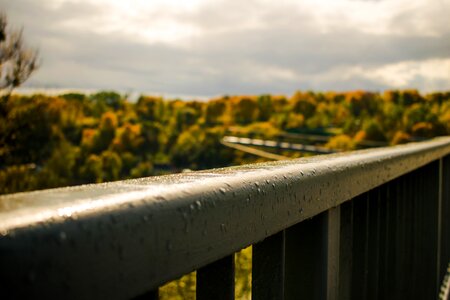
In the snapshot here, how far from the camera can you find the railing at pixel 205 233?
49 centimetres

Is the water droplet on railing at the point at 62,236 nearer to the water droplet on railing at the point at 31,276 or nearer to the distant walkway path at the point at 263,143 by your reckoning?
the water droplet on railing at the point at 31,276

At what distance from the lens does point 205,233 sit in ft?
2.39

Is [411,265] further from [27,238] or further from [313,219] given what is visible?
[27,238]

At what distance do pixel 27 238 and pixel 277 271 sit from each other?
0.71 m

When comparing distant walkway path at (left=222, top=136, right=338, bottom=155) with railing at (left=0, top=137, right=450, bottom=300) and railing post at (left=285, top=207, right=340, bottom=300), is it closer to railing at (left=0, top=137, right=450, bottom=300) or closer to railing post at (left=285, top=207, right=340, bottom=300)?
railing at (left=0, top=137, right=450, bottom=300)

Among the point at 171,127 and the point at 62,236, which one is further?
the point at 171,127

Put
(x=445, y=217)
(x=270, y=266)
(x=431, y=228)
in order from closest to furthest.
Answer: (x=270, y=266) < (x=431, y=228) < (x=445, y=217)

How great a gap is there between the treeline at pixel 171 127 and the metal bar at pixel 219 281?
92.1ft

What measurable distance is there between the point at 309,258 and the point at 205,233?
0.63 meters

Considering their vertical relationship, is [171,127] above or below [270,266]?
below

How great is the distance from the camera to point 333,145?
196 feet

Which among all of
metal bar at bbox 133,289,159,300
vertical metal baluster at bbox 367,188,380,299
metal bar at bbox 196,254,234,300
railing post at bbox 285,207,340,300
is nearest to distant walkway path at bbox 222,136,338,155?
vertical metal baluster at bbox 367,188,380,299

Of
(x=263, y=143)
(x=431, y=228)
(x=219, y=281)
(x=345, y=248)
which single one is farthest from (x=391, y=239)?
(x=263, y=143)

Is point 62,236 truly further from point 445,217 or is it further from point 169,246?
point 445,217
